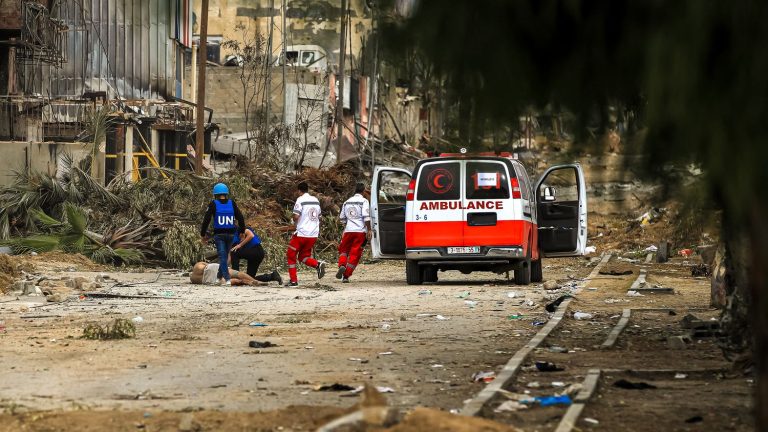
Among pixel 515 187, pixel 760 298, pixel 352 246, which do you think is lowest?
pixel 352 246

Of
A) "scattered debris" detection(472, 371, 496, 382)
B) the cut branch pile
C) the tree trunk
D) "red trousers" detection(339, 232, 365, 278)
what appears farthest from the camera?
the cut branch pile

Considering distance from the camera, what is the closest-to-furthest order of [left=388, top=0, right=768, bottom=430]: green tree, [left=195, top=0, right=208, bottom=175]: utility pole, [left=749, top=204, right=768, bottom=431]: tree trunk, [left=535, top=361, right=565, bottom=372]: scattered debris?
[left=388, top=0, right=768, bottom=430]: green tree
[left=749, top=204, right=768, bottom=431]: tree trunk
[left=535, top=361, right=565, bottom=372]: scattered debris
[left=195, top=0, right=208, bottom=175]: utility pole

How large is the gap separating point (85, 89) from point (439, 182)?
81.5 ft

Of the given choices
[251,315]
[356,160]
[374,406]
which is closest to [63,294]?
[251,315]

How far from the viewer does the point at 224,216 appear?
23156 millimetres

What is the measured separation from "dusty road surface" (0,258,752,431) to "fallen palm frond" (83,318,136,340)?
21 centimetres

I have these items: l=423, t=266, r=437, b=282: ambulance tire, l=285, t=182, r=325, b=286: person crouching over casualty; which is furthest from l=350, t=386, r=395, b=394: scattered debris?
l=423, t=266, r=437, b=282: ambulance tire

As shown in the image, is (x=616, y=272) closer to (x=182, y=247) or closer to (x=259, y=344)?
(x=182, y=247)

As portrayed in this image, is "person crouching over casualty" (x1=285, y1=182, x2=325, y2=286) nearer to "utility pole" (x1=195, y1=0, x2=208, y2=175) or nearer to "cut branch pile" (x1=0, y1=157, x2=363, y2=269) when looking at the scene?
"cut branch pile" (x1=0, y1=157, x2=363, y2=269)

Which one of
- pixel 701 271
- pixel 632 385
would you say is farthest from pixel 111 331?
pixel 701 271

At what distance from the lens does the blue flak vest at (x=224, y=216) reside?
23141 mm

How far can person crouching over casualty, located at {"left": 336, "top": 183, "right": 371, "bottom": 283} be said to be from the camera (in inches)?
982

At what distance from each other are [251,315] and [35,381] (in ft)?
22.2

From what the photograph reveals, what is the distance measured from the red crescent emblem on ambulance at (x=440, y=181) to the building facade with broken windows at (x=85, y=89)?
13225 millimetres
